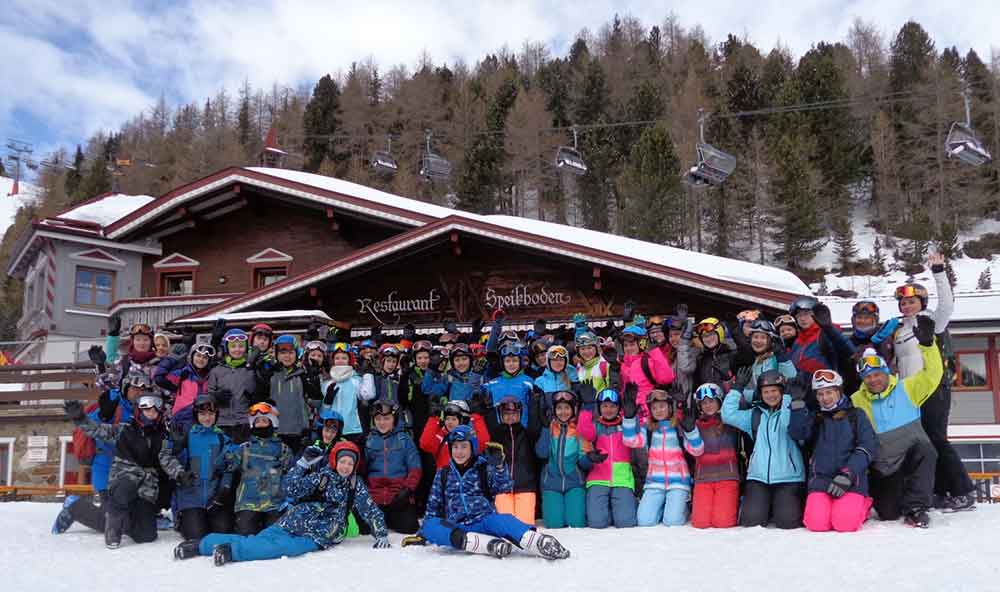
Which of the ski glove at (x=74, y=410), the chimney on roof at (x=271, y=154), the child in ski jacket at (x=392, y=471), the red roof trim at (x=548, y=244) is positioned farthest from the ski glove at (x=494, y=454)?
the chimney on roof at (x=271, y=154)

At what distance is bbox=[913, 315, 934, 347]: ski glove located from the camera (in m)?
6.79

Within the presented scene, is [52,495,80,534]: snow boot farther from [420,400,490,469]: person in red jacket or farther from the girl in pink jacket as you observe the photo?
the girl in pink jacket

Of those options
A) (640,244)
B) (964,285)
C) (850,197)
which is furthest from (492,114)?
(640,244)

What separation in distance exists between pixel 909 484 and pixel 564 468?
2918 mm

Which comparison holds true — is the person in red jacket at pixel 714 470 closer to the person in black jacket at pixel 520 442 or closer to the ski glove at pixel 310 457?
the person in black jacket at pixel 520 442

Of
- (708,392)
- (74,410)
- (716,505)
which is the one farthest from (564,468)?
(74,410)

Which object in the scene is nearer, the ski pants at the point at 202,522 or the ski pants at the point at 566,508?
the ski pants at the point at 202,522

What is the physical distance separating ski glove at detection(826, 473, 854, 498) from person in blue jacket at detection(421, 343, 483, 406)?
3496 mm

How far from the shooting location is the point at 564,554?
6.01 meters

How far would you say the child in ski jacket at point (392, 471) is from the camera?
759cm

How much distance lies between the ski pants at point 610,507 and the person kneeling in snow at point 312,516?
6.39 feet

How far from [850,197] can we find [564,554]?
5034cm

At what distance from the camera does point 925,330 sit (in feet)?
22.4

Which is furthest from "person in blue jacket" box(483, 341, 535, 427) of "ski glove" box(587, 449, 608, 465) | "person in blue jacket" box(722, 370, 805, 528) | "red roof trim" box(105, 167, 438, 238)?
"red roof trim" box(105, 167, 438, 238)
